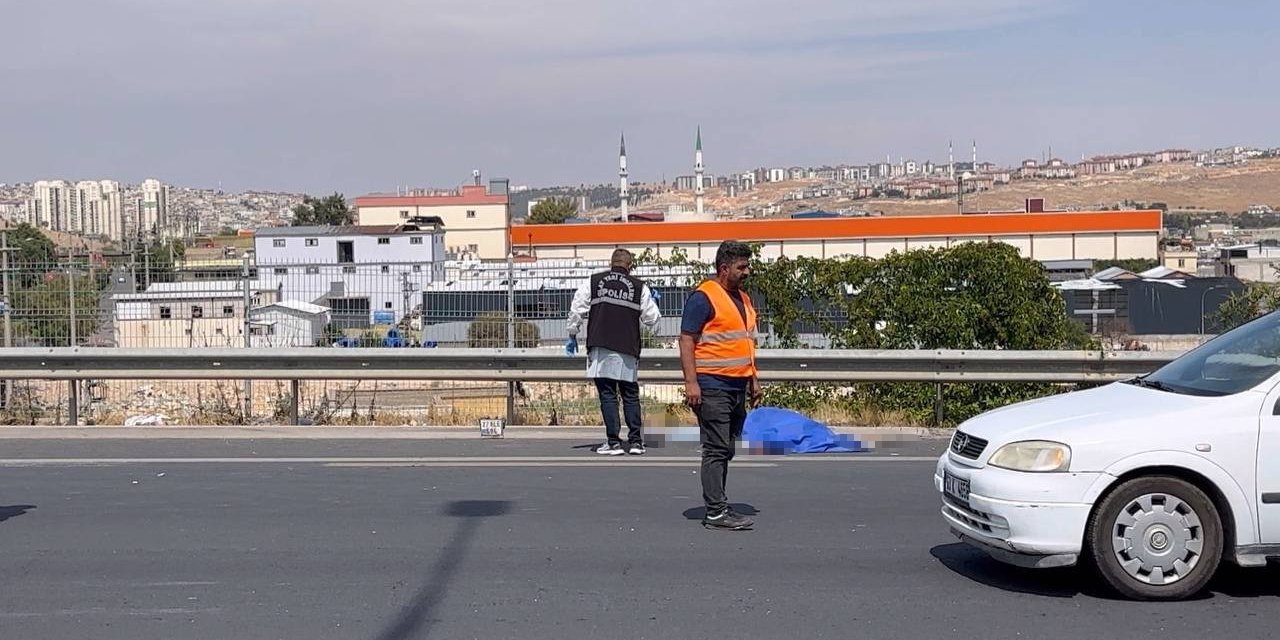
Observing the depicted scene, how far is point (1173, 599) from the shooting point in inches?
250

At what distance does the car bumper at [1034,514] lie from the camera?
20.7 ft

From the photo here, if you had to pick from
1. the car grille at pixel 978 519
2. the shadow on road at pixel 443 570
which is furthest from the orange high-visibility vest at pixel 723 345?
the shadow on road at pixel 443 570

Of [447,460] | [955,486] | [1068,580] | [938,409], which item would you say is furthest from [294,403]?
[1068,580]

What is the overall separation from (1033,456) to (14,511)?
6.59 metres

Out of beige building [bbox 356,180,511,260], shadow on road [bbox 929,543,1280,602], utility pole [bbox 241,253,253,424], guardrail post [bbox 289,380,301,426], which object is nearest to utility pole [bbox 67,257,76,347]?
utility pole [bbox 241,253,253,424]

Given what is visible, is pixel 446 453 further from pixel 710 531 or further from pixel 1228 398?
pixel 1228 398

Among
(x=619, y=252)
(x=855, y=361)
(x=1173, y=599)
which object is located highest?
(x=619, y=252)

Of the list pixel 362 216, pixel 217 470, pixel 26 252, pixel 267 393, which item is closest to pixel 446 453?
pixel 217 470

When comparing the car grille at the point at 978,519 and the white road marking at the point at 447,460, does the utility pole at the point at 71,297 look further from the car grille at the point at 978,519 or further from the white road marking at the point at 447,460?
the car grille at the point at 978,519

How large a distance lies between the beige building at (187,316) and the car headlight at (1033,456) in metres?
10.2

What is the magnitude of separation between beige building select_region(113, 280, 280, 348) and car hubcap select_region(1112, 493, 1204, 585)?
1071cm

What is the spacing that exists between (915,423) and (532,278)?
4665mm

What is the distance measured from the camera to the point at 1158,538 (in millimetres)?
6293

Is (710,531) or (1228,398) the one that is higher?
(1228,398)
